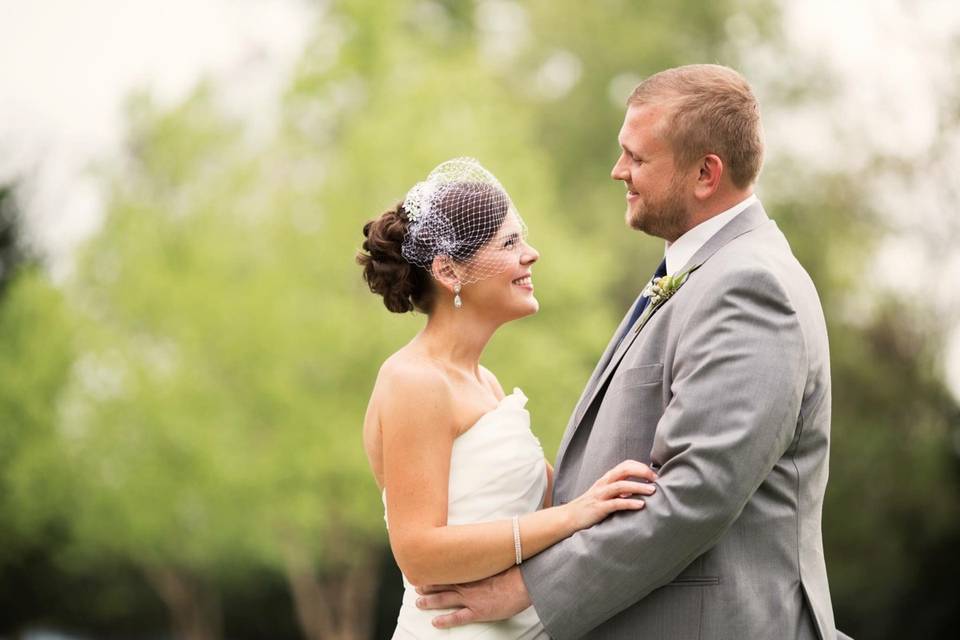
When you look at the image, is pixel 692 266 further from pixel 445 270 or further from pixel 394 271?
pixel 394 271

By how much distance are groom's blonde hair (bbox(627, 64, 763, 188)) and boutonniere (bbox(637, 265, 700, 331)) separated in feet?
1.07

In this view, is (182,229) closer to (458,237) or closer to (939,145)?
(939,145)

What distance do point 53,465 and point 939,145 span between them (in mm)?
14865

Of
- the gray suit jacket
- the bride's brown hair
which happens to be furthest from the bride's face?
the gray suit jacket

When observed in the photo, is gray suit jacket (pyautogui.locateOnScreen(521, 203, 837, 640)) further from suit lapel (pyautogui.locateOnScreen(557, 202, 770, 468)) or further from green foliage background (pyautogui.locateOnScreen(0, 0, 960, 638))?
green foliage background (pyautogui.locateOnScreen(0, 0, 960, 638))

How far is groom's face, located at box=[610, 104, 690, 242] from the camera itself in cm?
355

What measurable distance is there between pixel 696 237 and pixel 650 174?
248 mm

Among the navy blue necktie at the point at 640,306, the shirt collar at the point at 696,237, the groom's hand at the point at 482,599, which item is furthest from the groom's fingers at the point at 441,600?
the shirt collar at the point at 696,237

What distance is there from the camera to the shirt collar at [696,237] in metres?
3.62

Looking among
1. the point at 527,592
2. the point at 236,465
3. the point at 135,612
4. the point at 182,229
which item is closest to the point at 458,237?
the point at 527,592

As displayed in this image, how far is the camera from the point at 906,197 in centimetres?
1900

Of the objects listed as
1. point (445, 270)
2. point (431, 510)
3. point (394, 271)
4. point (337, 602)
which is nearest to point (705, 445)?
point (431, 510)

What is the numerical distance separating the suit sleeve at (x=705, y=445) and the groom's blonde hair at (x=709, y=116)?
1.48ft

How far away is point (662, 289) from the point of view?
11.8ft
